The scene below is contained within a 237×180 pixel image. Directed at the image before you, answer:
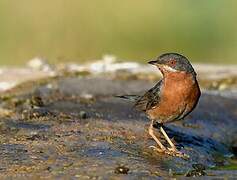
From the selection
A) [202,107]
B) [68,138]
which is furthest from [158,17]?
[68,138]

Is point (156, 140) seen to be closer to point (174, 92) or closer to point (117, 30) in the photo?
point (174, 92)

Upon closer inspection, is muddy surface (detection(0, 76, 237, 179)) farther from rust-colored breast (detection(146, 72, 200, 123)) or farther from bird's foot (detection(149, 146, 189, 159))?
rust-colored breast (detection(146, 72, 200, 123))

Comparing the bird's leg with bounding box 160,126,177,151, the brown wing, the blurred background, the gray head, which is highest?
the blurred background

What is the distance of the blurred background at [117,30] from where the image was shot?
54.3 ft

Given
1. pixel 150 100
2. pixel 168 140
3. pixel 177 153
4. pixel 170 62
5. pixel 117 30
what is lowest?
pixel 177 153

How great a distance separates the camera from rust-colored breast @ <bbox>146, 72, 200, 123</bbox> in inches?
333

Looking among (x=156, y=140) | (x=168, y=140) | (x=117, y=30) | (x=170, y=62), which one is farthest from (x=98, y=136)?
(x=117, y=30)

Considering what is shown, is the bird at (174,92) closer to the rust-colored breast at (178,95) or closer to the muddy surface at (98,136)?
the rust-colored breast at (178,95)

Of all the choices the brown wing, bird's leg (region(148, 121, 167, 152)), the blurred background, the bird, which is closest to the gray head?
the bird

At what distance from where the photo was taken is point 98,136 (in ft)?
28.3

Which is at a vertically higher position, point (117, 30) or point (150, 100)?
point (117, 30)

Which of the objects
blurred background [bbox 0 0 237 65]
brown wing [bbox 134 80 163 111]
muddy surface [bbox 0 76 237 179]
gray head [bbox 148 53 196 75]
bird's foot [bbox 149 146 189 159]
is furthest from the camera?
blurred background [bbox 0 0 237 65]

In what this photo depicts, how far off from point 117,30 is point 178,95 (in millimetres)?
8924

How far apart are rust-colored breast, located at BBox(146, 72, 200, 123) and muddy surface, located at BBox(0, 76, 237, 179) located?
1.23 feet
